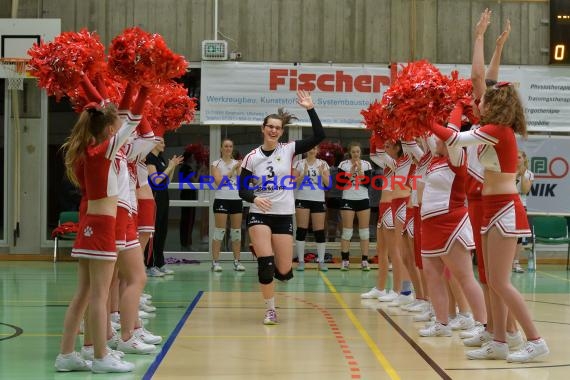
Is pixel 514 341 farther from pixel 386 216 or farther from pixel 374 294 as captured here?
pixel 374 294

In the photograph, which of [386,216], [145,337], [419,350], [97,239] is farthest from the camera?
[386,216]

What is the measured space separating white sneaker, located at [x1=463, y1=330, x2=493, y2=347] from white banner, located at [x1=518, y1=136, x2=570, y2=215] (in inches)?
332

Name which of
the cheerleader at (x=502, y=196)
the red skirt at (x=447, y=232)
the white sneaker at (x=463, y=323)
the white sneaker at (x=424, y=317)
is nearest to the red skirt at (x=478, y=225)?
the red skirt at (x=447, y=232)

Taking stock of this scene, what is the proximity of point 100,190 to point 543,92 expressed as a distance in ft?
36.7

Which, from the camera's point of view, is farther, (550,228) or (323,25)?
(323,25)

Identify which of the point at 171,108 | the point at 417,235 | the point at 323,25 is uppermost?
the point at 323,25

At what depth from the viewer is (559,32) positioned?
46.0ft

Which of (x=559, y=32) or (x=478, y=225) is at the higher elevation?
(x=559, y=32)

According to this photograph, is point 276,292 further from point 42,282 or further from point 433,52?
point 433,52

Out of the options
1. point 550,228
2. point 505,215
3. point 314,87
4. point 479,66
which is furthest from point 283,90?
point 505,215

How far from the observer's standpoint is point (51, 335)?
689cm

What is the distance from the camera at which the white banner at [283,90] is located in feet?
47.5

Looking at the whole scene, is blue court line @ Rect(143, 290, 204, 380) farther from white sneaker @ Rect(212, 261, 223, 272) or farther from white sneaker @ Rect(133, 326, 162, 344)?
white sneaker @ Rect(212, 261, 223, 272)

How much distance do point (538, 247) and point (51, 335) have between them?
33.0 ft
